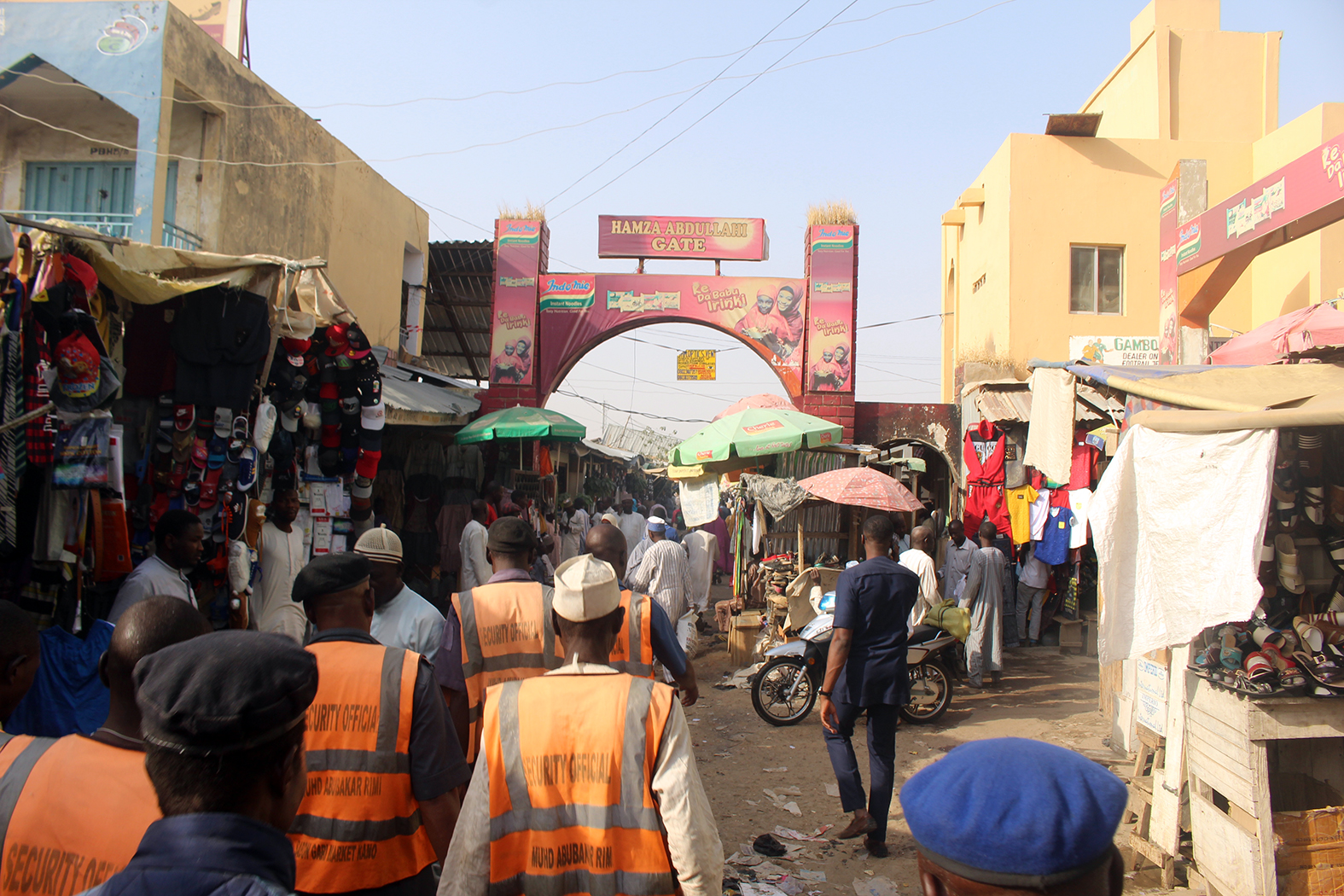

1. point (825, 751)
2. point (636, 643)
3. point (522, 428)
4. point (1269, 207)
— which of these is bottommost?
point (825, 751)

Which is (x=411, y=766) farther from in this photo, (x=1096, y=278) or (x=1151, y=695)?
(x=1096, y=278)

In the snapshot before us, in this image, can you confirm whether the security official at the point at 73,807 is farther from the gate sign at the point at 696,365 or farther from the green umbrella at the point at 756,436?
the gate sign at the point at 696,365

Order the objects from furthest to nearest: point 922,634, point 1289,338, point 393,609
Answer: point 922,634 < point 1289,338 < point 393,609

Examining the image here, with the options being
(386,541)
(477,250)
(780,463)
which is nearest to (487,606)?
(386,541)

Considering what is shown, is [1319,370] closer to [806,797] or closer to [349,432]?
[806,797]

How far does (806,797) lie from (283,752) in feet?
17.4

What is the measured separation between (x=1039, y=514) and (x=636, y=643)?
30.6 feet

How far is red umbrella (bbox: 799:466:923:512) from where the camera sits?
9055 mm

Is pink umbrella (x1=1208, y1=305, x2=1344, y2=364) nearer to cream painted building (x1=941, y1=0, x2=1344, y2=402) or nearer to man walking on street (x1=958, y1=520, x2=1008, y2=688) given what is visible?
man walking on street (x1=958, y1=520, x2=1008, y2=688)

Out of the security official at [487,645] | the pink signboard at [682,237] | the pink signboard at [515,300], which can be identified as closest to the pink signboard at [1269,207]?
the security official at [487,645]

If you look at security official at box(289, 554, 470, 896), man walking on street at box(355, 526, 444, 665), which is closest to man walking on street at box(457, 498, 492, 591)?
man walking on street at box(355, 526, 444, 665)

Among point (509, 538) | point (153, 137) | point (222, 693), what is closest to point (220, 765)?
point (222, 693)

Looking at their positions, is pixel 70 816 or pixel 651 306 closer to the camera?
pixel 70 816

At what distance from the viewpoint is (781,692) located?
7840 mm
